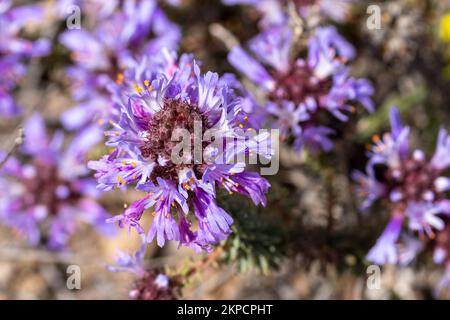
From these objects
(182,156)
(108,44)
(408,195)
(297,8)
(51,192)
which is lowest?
(408,195)

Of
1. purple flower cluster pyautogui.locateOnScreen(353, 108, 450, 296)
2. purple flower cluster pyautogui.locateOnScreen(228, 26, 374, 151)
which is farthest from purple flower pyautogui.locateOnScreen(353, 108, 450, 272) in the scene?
purple flower cluster pyautogui.locateOnScreen(228, 26, 374, 151)

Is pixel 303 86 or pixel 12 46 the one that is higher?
pixel 12 46

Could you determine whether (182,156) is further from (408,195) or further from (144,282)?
(408,195)

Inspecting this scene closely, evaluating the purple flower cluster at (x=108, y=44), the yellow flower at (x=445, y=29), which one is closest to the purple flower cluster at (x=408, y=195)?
the yellow flower at (x=445, y=29)

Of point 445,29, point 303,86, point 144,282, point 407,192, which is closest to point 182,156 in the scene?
point 144,282

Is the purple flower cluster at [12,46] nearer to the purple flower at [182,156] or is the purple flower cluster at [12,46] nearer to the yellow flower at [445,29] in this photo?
the purple flower at [182,156]

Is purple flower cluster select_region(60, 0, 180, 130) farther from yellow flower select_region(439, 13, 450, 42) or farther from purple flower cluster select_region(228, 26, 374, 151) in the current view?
yellow flower select_region(439, 13, 450, 42)
